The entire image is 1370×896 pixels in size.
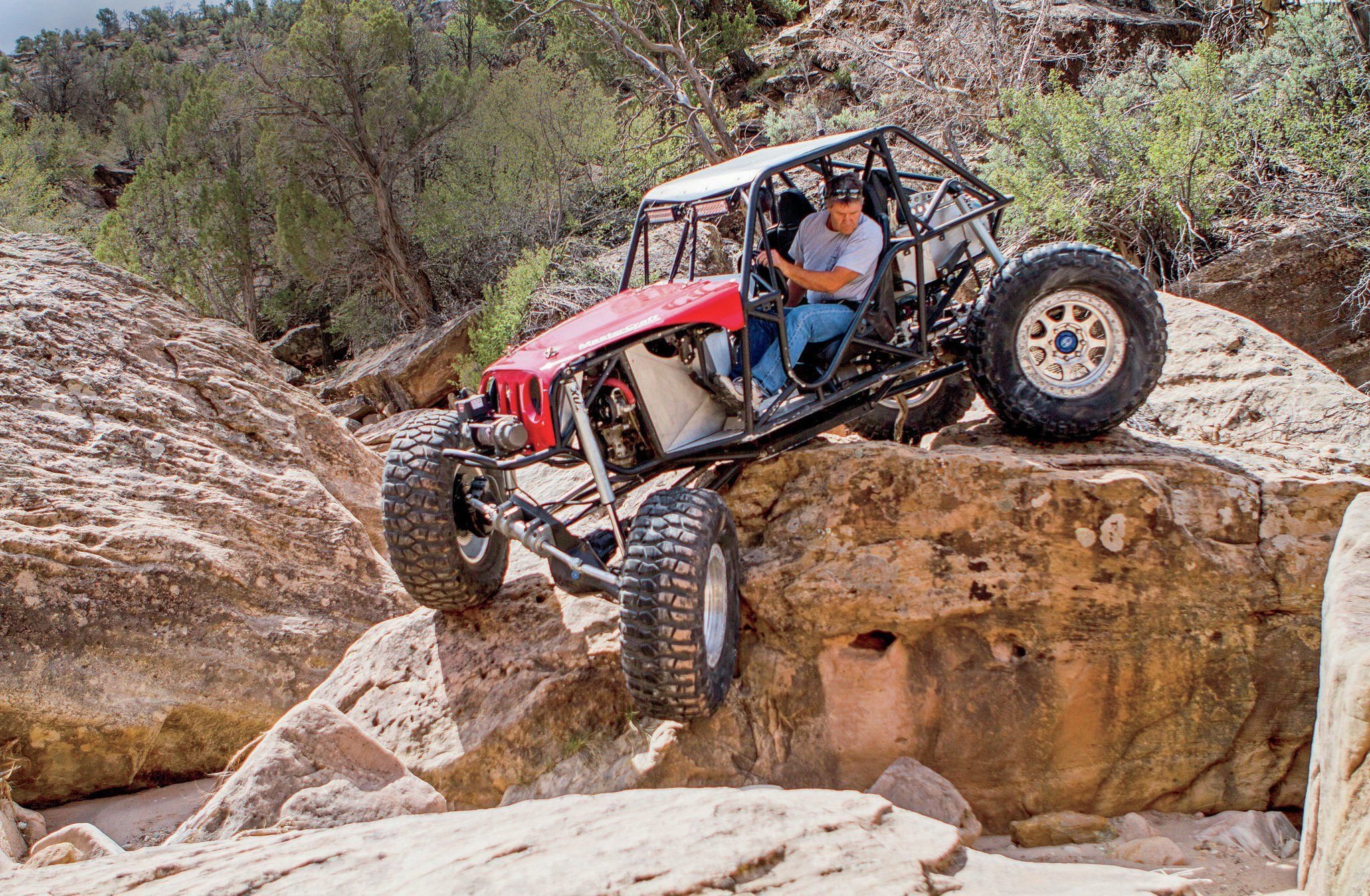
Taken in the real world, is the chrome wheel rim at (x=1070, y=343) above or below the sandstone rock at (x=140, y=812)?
above

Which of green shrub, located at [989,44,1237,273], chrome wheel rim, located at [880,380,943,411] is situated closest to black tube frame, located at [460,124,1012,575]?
chrome wheel rim, located at [880,380,943,411]

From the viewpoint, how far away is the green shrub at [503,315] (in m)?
13.2

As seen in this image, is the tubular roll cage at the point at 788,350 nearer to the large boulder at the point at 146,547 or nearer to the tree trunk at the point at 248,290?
the large boulder at the point at 146,547

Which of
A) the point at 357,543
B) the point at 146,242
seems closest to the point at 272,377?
the point at 357,543

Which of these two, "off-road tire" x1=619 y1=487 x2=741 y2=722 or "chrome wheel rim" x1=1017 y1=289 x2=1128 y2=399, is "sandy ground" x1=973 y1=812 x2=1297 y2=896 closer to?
"off-road tire" x1=619 y1=487 x2=741 y2=722

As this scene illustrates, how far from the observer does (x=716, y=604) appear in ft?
13.2

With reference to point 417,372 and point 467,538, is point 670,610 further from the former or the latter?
point 417,372

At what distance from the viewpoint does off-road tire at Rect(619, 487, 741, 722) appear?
360 centimetres

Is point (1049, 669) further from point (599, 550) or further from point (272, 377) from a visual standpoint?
point (272, 377)

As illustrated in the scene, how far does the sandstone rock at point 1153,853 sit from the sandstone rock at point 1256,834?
0.20 m

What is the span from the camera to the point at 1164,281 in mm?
9578

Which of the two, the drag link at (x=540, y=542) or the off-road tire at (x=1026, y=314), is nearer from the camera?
the drag link at (x=540, y=542)

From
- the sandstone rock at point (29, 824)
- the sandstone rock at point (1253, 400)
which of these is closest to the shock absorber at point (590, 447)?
the sandstone rock at point (29, 824)

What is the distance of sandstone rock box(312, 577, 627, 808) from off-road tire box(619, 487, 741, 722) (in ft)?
1.57
